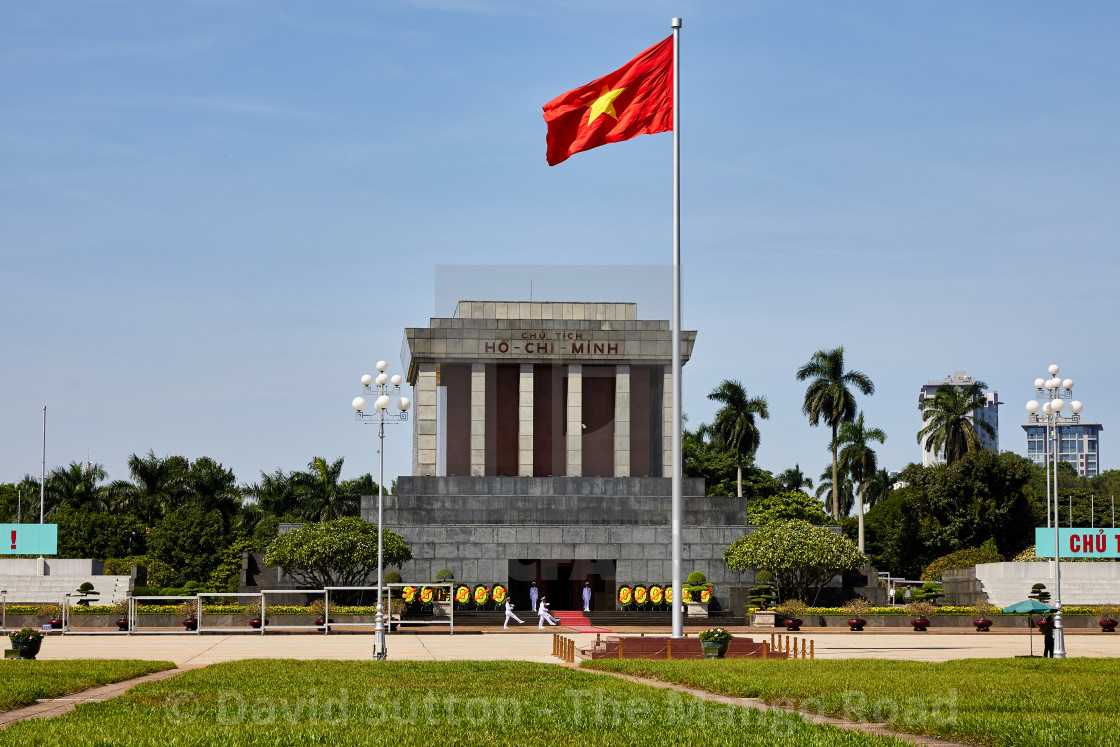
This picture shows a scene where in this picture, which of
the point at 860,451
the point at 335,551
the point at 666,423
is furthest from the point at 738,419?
the point at 335,551

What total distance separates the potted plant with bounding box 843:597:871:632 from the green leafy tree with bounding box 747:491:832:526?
26.3 metres

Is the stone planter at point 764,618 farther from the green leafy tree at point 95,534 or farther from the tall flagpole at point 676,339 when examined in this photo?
the green leafy tree at point 95,534

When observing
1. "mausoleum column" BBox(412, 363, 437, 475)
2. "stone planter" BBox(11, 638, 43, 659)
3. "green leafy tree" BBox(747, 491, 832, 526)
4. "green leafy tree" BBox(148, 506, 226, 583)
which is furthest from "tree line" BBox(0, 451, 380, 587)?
"stone planter" BBox(11, 638, 43, 659)

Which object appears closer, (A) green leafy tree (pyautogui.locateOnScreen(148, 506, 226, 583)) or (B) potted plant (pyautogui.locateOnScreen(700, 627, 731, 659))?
(B) potted plant (pyautogui.locateOnScreen(700, 627, 731, 659))

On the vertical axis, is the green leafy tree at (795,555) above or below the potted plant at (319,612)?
above

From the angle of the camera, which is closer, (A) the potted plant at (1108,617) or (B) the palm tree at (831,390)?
(A) the potted plant at (1108,617)

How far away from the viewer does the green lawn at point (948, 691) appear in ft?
48.8

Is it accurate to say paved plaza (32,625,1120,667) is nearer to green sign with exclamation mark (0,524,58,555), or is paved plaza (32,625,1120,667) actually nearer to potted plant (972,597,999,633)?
potted plant (972,597,999,633)

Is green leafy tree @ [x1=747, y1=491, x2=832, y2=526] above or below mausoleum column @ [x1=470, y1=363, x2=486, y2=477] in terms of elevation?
below

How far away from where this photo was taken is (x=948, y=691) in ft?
64.3

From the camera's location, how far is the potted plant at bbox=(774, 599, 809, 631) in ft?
156

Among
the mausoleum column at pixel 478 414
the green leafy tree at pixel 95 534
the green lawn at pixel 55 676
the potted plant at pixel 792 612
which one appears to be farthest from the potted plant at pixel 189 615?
the green leafy tree at pixel 95 534

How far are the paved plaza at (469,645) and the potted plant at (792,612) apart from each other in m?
1.10

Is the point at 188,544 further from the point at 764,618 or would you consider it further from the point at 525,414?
the point at 764,618
